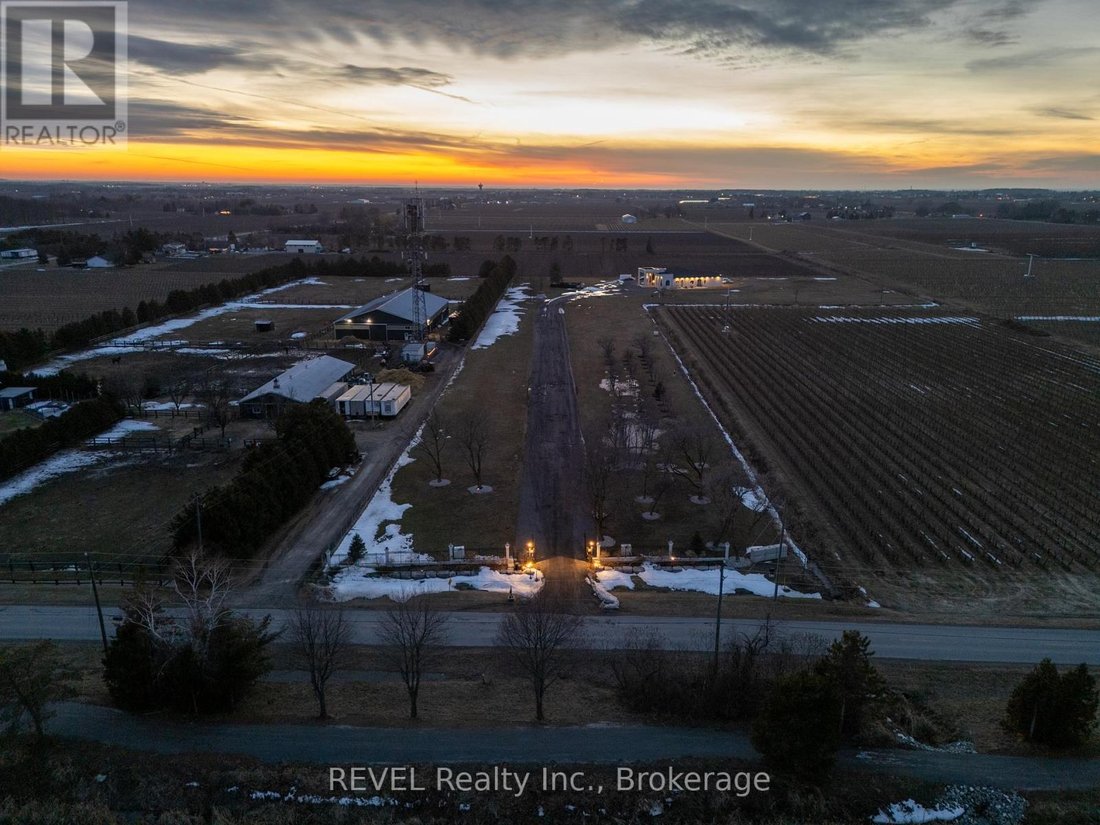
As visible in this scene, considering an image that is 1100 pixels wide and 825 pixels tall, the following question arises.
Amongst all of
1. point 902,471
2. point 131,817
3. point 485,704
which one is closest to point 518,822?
point 485,704

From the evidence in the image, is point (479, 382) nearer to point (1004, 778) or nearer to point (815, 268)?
point (1004, 778)

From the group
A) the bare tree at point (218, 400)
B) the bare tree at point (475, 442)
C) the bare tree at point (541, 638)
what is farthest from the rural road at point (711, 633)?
the bare tree at point (218, 400)

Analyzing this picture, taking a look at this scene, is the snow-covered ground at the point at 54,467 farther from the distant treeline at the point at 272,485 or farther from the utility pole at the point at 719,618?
the utility pole at the point at 719,618

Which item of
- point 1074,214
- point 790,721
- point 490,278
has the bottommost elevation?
point 790,721

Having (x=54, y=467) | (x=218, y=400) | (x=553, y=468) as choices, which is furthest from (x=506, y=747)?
(x=218, y=400)

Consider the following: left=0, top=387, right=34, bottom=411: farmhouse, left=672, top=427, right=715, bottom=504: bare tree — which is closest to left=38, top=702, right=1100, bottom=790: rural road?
left=672, top=427, right=715, bottom=504: bare tree

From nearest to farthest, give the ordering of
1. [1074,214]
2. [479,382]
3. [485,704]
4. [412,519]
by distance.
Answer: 1. [485,704]
2. [412,519]
3. [479,382]
4. [1074,214]
